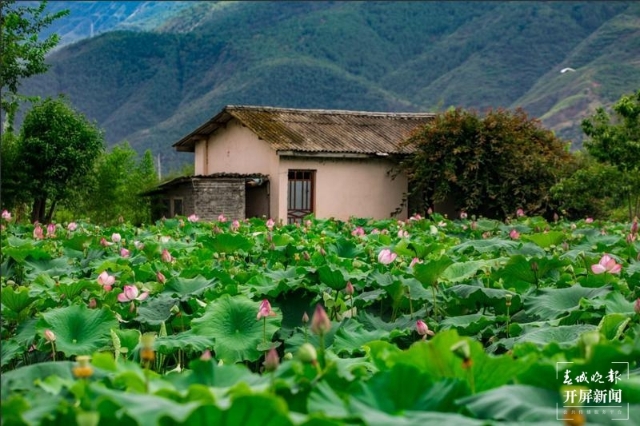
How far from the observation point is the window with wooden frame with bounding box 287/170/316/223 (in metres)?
23.9

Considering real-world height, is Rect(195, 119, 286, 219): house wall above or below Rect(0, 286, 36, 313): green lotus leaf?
above

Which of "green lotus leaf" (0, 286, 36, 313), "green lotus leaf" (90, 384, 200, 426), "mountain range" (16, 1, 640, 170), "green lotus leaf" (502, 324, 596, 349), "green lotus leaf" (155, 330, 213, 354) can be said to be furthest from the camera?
"mountain range" (16, 1, 640, 170)

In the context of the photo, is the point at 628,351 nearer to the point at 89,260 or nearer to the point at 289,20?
the point at 89,260

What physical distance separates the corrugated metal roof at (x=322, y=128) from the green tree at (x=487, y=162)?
4.85 feet

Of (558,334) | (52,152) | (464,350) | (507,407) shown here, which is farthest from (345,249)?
(52,152)

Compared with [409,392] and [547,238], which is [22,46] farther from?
[409,392]

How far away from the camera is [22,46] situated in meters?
24.9

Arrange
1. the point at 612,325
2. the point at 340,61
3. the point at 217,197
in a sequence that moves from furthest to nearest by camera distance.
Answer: the point at 340,61 → the point at 217,197 → the point at 612,325

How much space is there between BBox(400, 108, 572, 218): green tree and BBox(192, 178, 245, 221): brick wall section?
472 centimetres

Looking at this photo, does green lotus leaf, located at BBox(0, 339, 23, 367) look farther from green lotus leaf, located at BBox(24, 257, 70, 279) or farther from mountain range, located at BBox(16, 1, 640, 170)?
mountain range, located at BBox(16, 1, 640, 170)

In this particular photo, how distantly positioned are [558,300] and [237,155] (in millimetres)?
22285

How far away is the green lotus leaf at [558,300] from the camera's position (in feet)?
11.7

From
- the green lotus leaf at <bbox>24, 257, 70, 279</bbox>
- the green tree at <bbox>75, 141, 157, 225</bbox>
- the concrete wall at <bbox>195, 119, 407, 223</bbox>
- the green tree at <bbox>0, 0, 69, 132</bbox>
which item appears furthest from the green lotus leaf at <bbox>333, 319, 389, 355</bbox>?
the green tree at <bbox>75, 141, 157, 225</bbox>

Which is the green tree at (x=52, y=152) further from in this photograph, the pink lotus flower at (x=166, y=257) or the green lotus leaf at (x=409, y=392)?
the green lotus leaf at (x=409, y=392)
